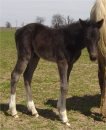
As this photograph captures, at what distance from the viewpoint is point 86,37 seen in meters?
5.55

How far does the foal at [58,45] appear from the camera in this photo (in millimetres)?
5609

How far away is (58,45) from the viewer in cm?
599

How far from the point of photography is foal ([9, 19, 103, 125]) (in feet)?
18.4

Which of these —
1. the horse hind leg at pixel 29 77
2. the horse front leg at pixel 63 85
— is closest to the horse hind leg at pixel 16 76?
the horse hind leg at pixel 29 77

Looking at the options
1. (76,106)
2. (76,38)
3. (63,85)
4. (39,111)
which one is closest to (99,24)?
(76,38)

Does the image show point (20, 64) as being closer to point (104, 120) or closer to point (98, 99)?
point (104, 120)

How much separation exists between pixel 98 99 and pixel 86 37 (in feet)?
9.02

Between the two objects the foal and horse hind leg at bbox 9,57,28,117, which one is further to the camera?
horse hind leg at bbox 9,57,28,117

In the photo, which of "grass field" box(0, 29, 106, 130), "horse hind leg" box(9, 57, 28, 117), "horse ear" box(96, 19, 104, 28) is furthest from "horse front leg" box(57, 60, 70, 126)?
"horse ear" box(96, 19, 104, 28)

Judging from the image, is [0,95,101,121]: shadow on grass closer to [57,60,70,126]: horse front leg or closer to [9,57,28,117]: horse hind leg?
[9,57,28,117]: horse hind leg

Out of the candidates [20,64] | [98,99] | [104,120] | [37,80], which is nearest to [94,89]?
[98,99]

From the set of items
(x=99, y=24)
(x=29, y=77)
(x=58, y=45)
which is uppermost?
(x=99, y=24)

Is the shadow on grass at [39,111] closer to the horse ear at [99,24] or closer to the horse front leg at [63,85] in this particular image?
the horse front leg at [63,85]

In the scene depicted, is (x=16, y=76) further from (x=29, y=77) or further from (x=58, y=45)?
(x=58, y=45)
